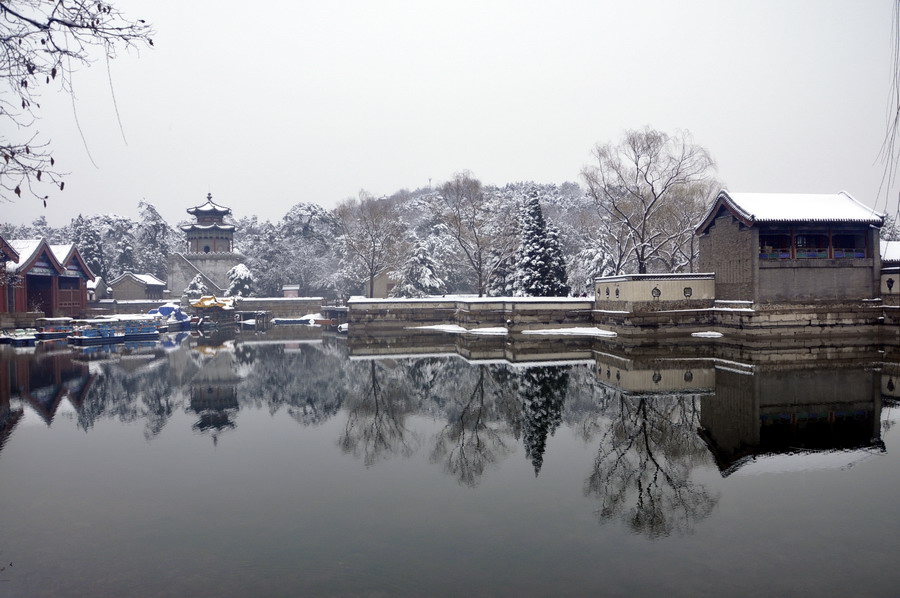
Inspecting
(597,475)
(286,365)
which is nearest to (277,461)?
(597,475)

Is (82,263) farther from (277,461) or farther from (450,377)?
(277,461)

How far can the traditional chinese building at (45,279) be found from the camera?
37.5 meters

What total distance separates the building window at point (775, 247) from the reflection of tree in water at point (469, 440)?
19295 mm

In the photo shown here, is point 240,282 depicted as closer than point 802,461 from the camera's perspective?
No

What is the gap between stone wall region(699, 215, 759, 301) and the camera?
2761 cm

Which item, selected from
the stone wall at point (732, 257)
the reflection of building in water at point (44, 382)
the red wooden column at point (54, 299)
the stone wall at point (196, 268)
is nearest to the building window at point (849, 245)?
the stone wall at point (732, 257)

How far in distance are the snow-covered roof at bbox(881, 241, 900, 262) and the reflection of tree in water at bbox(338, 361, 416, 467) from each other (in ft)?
81.5

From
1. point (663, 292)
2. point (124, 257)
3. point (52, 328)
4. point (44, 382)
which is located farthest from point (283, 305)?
point (44, 382)

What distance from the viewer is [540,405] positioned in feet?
43.6

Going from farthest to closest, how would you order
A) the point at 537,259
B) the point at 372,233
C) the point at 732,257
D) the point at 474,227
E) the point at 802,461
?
the point at 372,233 < the point at 474,227 < the point at 537,259 < the point at 732,257 < the point at 802,461

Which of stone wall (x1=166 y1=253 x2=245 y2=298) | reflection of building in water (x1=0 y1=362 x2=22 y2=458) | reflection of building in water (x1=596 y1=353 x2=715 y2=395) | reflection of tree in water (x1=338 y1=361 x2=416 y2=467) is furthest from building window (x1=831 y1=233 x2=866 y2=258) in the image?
stone wall (x1=166 y1=253 x2=245 y2=298)

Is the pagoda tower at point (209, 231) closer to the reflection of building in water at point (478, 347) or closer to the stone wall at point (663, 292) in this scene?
the reflection of building in water at point (478, 347)

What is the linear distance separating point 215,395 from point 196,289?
4549 cm

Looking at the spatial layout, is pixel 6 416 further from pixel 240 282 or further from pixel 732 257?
pixel 240 282
